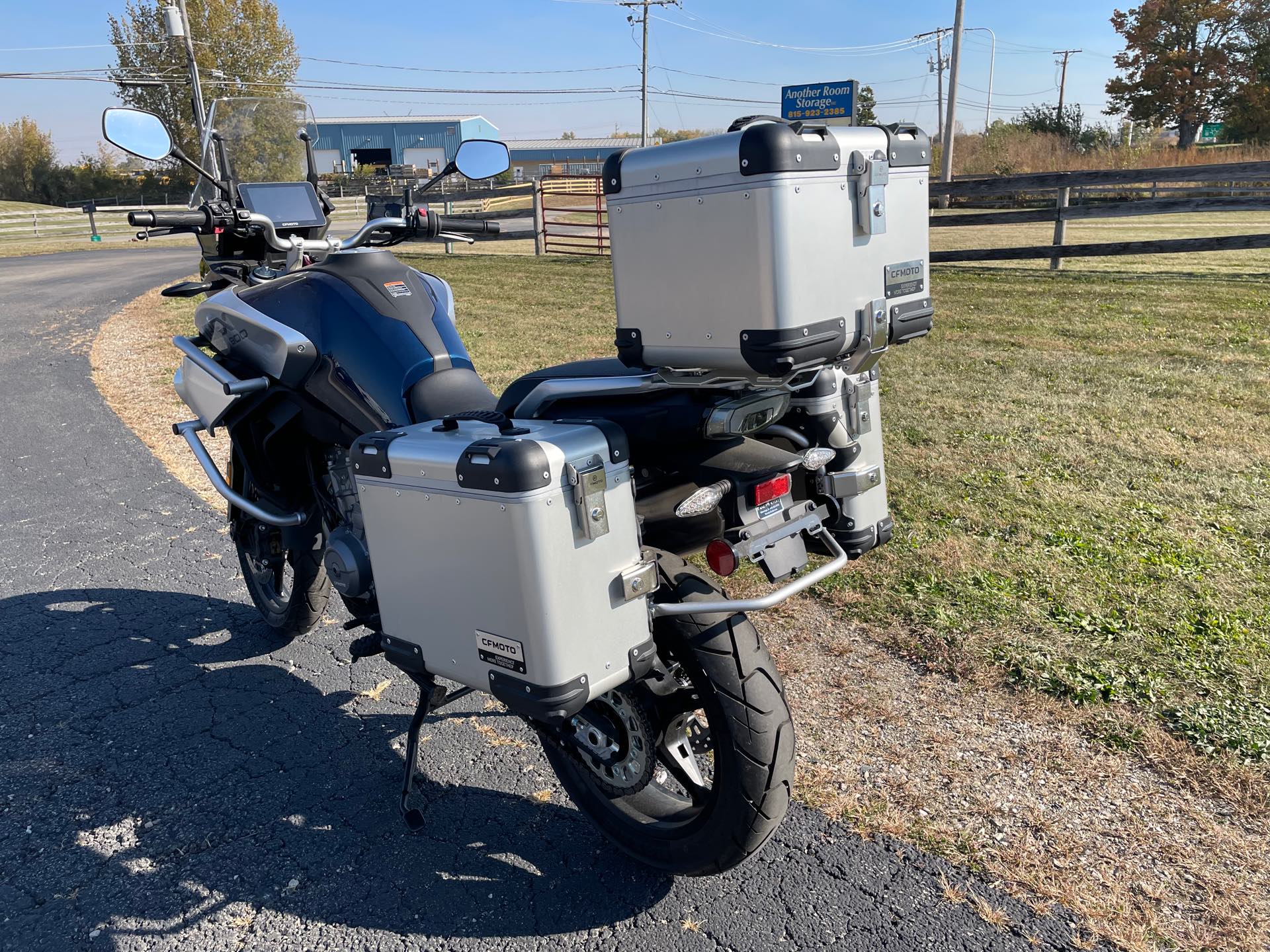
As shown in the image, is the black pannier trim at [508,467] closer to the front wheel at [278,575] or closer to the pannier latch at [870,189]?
the pannier latch at [870,189]

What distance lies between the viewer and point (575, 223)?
70.7 ft

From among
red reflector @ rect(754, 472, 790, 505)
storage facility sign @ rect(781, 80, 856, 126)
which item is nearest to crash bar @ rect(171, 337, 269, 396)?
red reflector @ rect(754, 472, 790, 505)

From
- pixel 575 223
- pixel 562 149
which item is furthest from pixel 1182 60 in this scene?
pixel 562 149

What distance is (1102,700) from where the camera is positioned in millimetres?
3031

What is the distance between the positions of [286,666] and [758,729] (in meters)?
2.18

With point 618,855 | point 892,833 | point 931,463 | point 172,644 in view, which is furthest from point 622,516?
point 931,463

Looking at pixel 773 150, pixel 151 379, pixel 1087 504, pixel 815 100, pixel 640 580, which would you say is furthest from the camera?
pixel 815 100

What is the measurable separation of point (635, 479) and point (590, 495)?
1.12 ft

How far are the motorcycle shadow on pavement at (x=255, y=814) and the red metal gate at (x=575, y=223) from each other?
12627mm

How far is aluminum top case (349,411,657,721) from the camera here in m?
1.93

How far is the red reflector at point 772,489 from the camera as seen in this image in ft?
7.36

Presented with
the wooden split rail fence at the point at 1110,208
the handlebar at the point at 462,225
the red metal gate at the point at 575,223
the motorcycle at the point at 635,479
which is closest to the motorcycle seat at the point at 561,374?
the motorcycle at the point at 635,479

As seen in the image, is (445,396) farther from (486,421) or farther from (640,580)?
(640,580)

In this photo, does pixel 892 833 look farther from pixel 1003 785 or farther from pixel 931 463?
pixel 931 463
